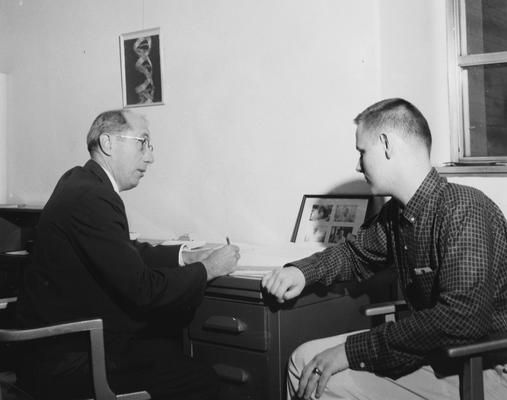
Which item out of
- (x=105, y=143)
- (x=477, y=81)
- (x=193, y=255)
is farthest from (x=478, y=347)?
(x=477, y=81)

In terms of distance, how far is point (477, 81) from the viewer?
253cm

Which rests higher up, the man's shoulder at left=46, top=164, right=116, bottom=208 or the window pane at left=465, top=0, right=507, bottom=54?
the window pane at left=465, top=0, right=507, bottom=54

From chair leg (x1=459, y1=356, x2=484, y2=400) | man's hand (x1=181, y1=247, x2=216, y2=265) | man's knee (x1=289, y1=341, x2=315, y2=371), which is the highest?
man's hand (x1=181, y1=247, x2=216, y2=265)

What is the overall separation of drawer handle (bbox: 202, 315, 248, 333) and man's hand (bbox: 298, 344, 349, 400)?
12.0 inches

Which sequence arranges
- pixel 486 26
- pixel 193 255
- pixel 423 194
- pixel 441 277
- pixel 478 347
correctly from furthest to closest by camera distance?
pixel 486 26 < pixel 193 255 < pixel 423 194 < pixel 441 277 < pixel 478 347

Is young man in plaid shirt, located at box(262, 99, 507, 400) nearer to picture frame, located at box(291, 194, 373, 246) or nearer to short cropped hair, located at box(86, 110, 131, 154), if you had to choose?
picture frame, located at box(291, 194, 373, 246)

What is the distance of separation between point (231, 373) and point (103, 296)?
482 millimetres

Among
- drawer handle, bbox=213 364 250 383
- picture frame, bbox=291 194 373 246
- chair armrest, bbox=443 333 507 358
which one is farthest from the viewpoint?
picture frame, bbox=291 194 373 246

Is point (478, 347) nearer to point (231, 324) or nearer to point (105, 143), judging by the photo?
point (231, 324)

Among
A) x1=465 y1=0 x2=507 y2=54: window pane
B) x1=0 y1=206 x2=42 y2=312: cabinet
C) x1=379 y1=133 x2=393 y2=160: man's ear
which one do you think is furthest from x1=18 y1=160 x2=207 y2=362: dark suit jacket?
x1=465 y1=0 x2=507 y2=54: window pane

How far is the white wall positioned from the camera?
249 cm

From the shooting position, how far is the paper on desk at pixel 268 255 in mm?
2033

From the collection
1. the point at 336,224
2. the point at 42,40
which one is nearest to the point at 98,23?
the point at 42,40

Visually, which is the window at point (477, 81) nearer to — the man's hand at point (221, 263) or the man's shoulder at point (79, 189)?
the man's hand at point (221, 263)
